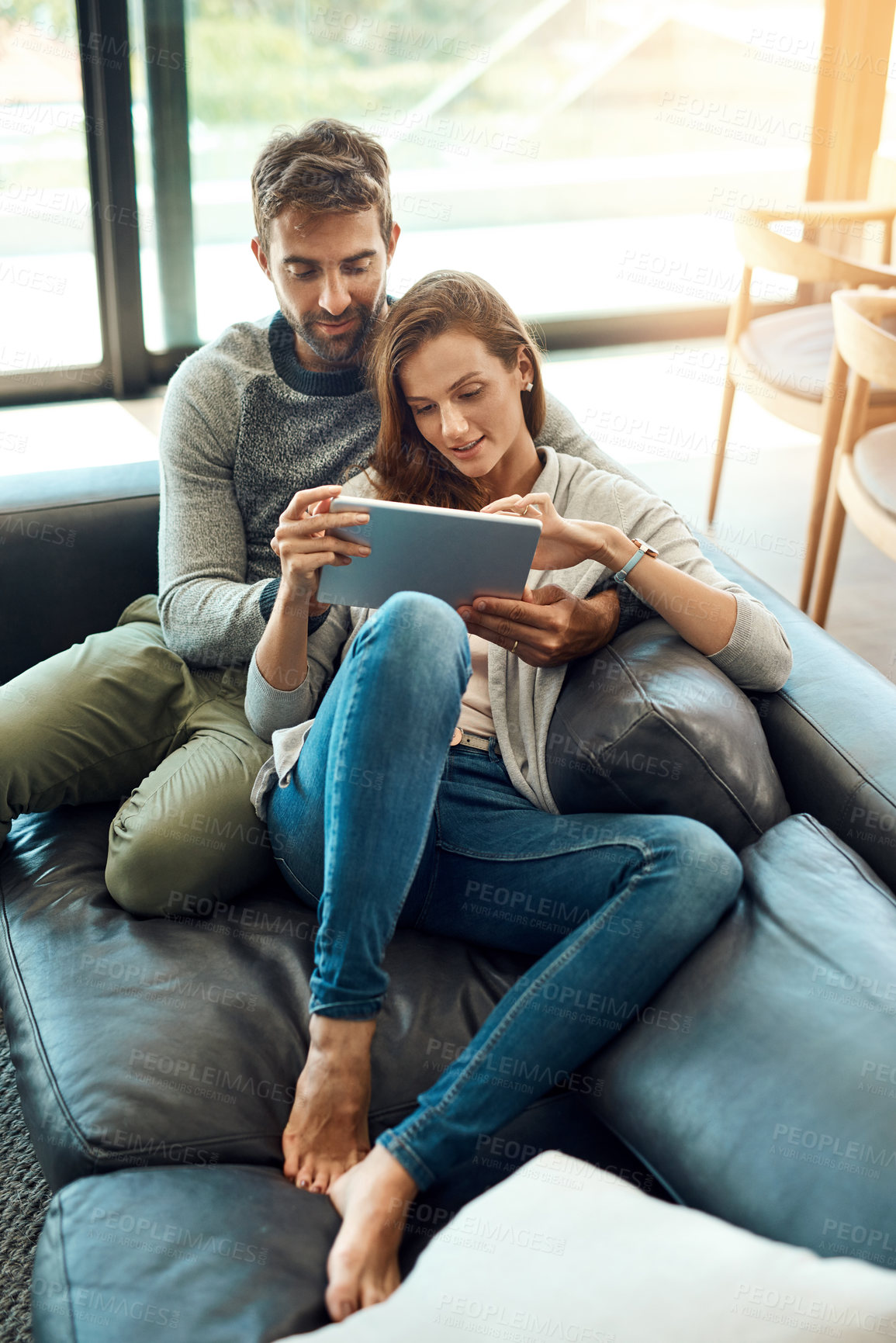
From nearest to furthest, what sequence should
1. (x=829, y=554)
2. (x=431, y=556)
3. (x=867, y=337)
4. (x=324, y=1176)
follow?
(x=324, y=1176), (x=431, y=556), (x=867, y=337), (x=829, y=554)

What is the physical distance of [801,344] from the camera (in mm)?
2920

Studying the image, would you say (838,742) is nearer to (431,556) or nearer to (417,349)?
(431,556)

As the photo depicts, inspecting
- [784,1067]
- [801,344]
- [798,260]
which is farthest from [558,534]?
[801,344]

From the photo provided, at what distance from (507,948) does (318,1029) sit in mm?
259

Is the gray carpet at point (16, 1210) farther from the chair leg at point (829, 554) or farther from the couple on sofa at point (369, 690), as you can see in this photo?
the chair leg at point (829, 554)

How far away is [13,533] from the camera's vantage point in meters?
1.70

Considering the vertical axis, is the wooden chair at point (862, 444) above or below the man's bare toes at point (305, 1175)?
above

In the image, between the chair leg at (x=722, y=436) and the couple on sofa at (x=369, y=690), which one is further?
the chair leg at (x=722, y=436)

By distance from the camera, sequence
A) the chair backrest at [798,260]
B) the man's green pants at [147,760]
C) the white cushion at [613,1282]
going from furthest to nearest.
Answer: the chair backrest at [798,260] → the man's green pants at [147,760] → the white cushion at [613,1282]

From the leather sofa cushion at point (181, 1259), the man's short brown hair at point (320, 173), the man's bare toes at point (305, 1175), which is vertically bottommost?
the man's bare toes at point (305, 1175)

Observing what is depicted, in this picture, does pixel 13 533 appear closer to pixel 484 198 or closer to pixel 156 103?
pixel 156 103

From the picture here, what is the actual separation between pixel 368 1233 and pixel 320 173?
1.27 m

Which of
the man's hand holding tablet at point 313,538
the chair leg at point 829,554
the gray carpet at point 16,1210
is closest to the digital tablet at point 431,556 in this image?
the man's hand holding tablet at point 313,538

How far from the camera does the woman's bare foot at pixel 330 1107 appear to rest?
1.11m
